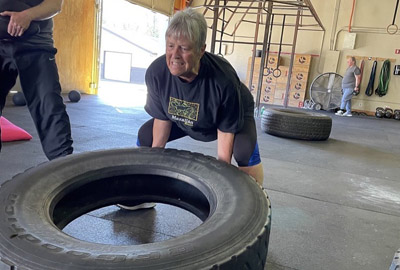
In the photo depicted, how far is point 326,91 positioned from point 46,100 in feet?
25.4

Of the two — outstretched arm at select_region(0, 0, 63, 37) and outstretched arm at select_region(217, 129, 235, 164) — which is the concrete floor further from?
outstretched arm at select_region(0, 0, 63, 37)

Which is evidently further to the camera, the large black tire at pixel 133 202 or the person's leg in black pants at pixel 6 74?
the person's leg in black pants at pixel 6 74

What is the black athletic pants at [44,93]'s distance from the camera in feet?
5.51

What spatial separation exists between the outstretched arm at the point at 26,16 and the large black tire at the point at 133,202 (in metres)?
0.80

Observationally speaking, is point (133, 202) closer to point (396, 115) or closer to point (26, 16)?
point (26, 16)

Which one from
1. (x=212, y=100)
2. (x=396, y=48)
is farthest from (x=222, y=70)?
(x=396, y=48)

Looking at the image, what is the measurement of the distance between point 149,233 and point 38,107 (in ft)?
2.91

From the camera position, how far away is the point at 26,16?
159 cm

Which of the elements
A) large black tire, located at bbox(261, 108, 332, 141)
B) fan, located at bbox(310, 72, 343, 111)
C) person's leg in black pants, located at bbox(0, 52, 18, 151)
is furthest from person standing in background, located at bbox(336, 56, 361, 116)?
person's leg in black pants, located at bbox(0, 52, 18, 151)

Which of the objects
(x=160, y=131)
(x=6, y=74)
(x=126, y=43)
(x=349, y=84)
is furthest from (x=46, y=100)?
(x=126, y=43)

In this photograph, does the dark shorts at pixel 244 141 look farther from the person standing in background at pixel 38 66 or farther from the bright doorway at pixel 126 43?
the bright doorway at pixel 126 43

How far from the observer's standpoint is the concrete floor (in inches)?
58.9

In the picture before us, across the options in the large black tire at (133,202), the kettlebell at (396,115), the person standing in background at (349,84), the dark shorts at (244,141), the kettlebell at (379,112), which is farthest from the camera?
the kettlebell at (379,112)

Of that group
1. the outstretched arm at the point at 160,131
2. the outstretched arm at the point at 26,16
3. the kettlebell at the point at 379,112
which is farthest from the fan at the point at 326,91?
the outstretched arm at the point at 26,16
